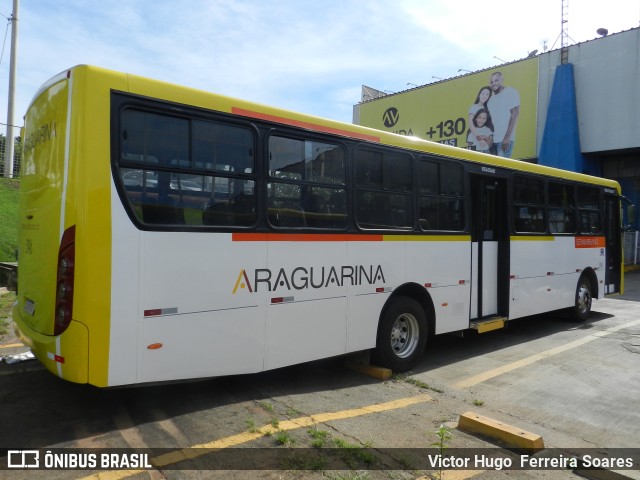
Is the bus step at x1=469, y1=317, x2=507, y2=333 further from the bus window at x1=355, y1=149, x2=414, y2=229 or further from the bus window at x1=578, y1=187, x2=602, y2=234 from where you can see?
the bus window at x1=578, y1=187, x2=602, y2=234

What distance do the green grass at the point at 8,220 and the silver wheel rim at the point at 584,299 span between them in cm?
1331

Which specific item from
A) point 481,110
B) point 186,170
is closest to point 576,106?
point 481,110

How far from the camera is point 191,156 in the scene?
423 cm

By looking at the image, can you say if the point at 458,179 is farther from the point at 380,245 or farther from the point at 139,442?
the point at 139,442

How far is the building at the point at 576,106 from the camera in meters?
18.8

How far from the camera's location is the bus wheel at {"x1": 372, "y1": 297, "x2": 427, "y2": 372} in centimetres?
586

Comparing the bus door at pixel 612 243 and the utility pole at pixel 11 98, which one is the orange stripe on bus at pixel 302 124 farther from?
the utility pole at pixel 11 98

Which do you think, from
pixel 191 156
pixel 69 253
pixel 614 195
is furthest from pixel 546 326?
pixel 69 253

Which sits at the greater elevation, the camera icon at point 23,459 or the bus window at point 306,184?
the bus window at point 306,184

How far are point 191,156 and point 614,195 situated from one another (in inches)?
398

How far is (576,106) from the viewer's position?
65.9 ft

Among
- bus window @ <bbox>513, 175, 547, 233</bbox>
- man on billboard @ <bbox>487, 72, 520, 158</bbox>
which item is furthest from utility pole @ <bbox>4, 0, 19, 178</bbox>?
man on billboard @ <bbox>487, 72, 520, 158</bbox>

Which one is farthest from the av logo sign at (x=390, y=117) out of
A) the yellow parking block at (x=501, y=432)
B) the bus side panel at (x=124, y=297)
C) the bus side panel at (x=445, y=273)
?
the bus side panel at (x=124, y=297)

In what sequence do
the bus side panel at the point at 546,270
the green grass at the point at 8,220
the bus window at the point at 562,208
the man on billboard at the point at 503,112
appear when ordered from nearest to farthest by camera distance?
the bus side panel at the point at 546,270
the bus window at the point at 562,208
the green grass at the point at 8,220
the man on billboard at the point at 503,112
